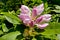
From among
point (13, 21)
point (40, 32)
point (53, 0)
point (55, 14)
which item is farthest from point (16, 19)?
point (53, 0)

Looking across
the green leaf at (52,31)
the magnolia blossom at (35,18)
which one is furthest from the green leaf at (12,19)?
the green leaf at (52,31)

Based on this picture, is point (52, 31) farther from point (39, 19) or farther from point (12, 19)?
point (12, 19)

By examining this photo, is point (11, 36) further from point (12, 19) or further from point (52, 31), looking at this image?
point (52, 31)

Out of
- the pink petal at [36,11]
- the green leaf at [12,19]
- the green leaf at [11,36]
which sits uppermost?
the pink petal at [36,11]

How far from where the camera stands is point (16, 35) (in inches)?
52.2

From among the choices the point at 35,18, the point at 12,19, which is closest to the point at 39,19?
the point at 35,18

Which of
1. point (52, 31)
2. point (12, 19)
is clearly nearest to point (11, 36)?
point (12, 19)

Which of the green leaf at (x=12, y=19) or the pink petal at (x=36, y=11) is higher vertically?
the pink petal at (x=36, y=11)

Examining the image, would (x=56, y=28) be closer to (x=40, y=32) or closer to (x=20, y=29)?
(x=40, y=32)

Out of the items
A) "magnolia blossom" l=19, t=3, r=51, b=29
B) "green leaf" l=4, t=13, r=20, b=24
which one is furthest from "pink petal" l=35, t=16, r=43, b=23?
"green leaf" l=4, t=13, r=20, b=24

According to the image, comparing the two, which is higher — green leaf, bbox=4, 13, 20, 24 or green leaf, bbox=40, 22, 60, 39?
green leaf, bbox=4, 13, 20, 24

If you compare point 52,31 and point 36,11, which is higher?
point 36,11

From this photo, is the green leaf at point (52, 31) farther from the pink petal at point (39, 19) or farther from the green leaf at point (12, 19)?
the green leaf at point (12, 19)

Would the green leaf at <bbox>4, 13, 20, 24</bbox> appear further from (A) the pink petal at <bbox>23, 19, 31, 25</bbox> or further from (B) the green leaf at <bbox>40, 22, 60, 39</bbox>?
(B) the green leaf at <bbox>40, 22, 60, 39</bbox>
